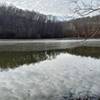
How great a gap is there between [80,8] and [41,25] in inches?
3057

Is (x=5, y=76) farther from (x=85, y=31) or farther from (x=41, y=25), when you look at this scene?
(x=41, y=25)

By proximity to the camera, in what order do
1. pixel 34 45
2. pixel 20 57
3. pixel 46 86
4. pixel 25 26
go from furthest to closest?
pixel 25 26, pixel 34 45, pixel 20 57, pixel 46 86

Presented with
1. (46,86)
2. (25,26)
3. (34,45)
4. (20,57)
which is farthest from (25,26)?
(46,86)

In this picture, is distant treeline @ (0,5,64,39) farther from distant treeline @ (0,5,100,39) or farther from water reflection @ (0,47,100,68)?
water reflection @ (0,47,100,68)

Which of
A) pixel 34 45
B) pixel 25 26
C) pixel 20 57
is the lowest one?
pixel 34 45

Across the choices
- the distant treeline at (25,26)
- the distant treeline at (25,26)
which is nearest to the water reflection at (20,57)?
the distant treeline at (25,26)

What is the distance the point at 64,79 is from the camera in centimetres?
1211

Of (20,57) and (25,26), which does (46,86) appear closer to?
(20,57)

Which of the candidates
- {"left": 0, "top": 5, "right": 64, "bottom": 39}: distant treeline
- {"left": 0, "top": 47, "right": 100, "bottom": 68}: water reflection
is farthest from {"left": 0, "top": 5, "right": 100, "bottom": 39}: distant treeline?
{"left": 0, "top": 47, "right": 100, "bottom": 68}: water reflection

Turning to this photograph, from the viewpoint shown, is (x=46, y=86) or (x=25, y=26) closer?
(x=46, y=86)

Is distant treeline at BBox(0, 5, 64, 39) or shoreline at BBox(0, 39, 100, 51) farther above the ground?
distant treeline at BBox(0, 5, 64, 39)

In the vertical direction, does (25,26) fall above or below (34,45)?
above

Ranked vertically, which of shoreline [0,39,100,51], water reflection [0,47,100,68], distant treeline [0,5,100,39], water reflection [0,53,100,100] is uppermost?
distant treeline [0,5,100,39]

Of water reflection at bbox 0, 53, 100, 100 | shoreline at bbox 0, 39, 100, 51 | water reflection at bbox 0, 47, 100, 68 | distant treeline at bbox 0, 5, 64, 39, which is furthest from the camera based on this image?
distant treeline at bbox 0, 5, 64, 39
